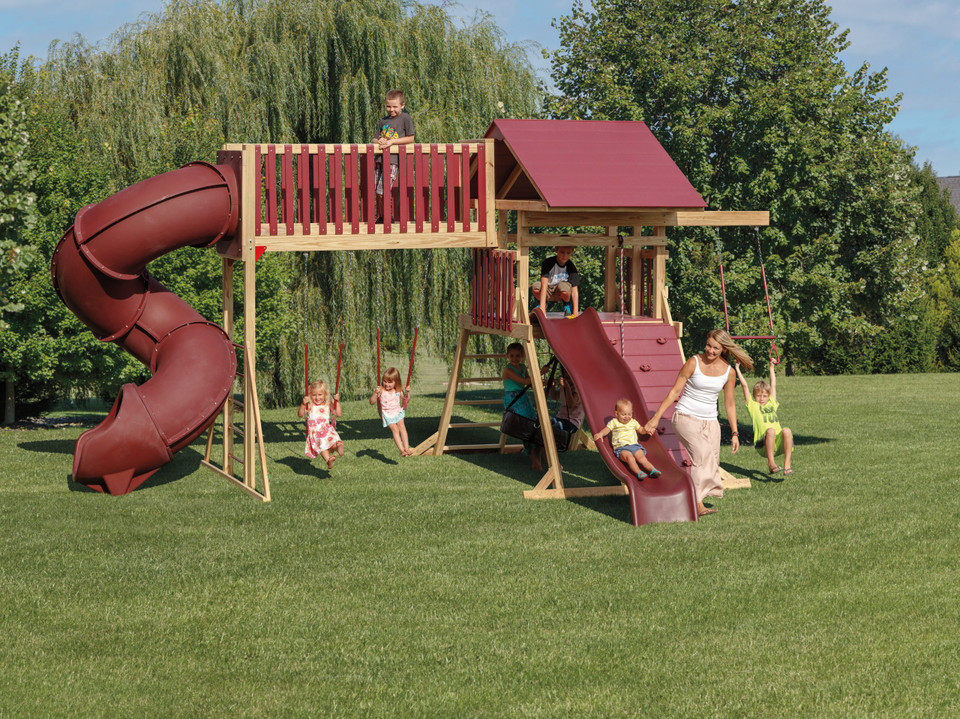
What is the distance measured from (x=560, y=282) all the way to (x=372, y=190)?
9.36 feet

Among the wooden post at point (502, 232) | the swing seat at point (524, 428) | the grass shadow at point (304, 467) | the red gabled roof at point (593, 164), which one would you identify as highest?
the red gabled roof at point (593, 164)

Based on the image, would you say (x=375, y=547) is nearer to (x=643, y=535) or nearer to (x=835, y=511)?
(x=643, y=535)

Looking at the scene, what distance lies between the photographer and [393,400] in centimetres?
1499

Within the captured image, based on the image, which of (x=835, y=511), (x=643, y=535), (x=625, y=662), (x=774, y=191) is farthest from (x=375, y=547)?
(x=774, y=191)

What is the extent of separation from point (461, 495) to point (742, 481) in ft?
10.5

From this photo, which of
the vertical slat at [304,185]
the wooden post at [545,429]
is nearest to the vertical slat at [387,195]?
the vertical slat at [304,185]

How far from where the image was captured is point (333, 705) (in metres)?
6.46

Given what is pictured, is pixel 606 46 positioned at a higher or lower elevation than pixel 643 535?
higher

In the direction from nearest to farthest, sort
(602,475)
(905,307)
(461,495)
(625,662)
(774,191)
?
(625,662) < (461,495) < (602,475) < (774,191) < (905,307)

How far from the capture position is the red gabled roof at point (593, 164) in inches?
529

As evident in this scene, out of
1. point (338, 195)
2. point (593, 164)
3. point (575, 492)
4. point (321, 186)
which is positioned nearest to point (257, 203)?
point (321, 186)

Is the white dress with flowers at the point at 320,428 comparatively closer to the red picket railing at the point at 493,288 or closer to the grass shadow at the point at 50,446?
the red picket railing at the point at 493,288

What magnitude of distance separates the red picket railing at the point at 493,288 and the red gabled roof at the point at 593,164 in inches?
45.5

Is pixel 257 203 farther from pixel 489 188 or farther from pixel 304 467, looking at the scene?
pixel 304 467
